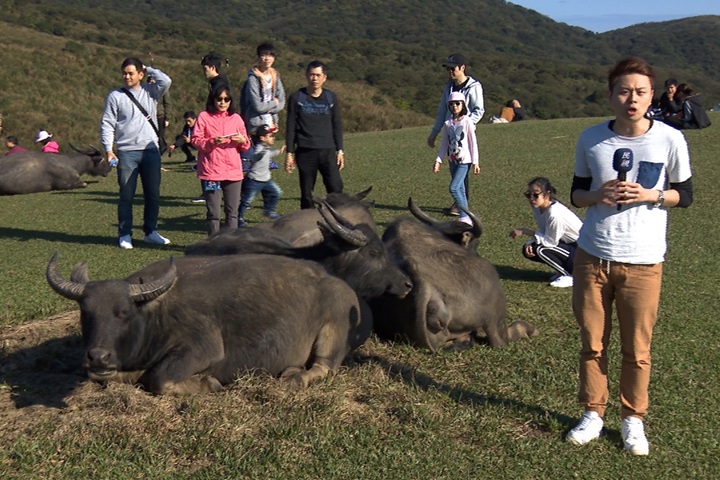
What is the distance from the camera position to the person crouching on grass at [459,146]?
10.8 metres

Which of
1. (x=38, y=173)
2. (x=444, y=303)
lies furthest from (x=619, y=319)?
(x=38, y=173)

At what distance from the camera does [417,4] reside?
366 ft

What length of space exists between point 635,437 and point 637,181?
1.45 m

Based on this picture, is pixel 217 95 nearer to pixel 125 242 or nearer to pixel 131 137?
pixel 131 137

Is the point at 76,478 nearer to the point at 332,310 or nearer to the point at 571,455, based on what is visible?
the point at 332,310

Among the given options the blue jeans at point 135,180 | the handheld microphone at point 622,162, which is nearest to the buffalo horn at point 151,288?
the handheld microphone at point 622,162

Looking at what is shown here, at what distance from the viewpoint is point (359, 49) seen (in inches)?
2662

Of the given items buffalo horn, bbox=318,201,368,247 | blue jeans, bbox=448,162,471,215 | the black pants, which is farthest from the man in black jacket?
buffalo horn, bbox=318,201,368,247

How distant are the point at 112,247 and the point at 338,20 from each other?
95.6 m

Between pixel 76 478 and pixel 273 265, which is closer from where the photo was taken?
pixel 76 478

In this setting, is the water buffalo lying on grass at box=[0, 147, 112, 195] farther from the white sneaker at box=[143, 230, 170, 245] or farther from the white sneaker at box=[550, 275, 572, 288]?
A: the white sneaker at box=[550, 275, 572, 288]

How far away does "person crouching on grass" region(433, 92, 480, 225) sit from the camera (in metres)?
10.8

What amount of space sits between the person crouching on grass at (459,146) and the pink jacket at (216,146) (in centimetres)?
269

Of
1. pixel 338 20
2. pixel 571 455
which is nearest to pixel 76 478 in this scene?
pixel 571 455
